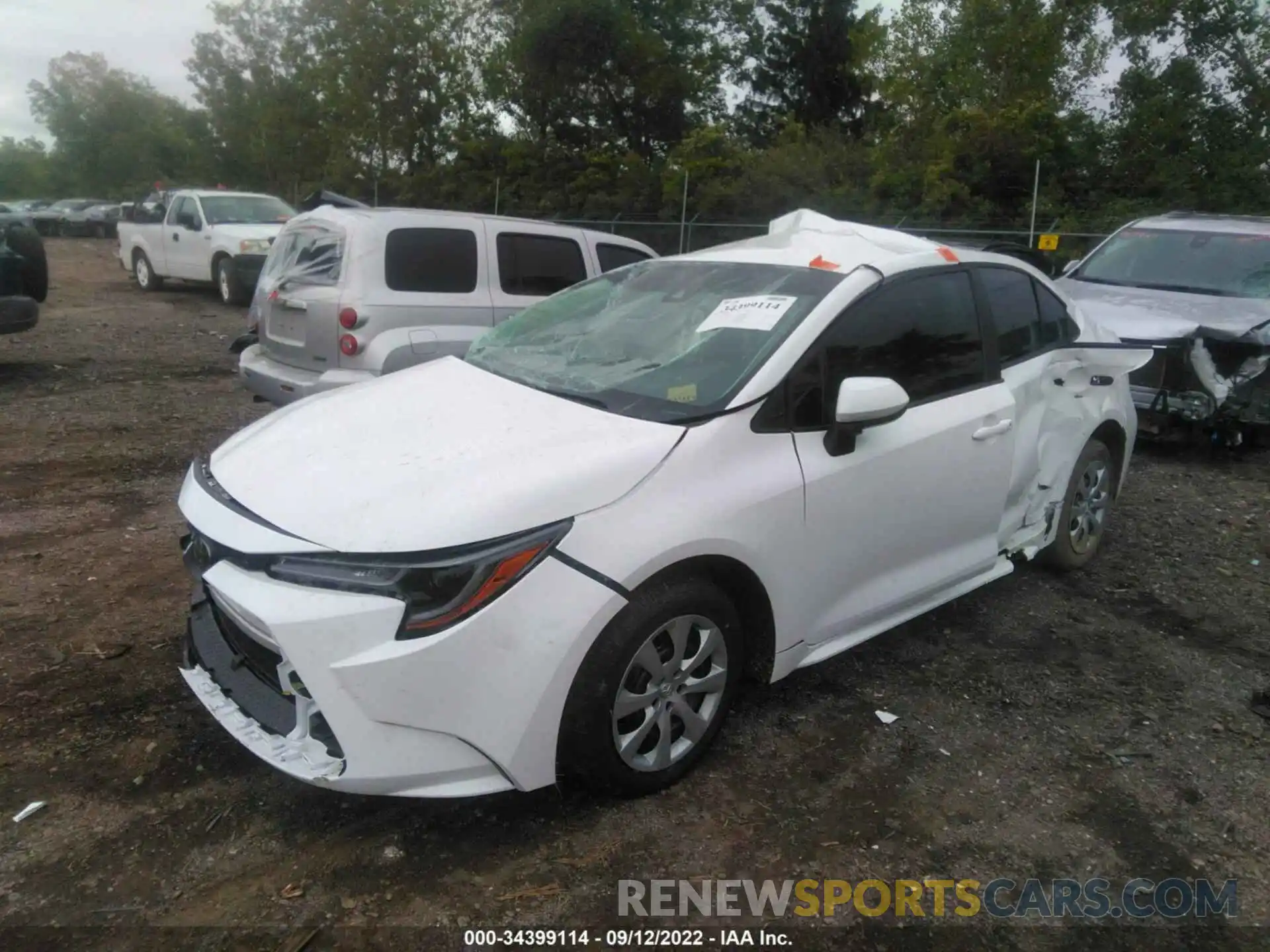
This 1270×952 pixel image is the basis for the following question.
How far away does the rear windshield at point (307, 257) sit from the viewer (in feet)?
21.1

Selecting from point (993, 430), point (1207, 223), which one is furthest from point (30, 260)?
point (1207, 223)

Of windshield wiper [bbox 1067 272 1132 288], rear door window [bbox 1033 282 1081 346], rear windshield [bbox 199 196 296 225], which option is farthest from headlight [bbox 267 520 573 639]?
rear windshield [bbox 199 196 296 225]

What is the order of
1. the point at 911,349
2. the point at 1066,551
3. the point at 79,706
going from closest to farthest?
the point at 79,706, the point at 911,349, the point at 1066,551

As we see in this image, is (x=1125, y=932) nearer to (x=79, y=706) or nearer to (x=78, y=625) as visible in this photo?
(x=79, y=706)

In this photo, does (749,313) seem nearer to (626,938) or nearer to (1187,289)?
(626,938)

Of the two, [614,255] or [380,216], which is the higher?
[380,216]

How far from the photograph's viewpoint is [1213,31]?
60.5 feet

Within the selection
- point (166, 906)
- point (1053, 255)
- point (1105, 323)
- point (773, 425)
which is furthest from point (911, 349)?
point (1053, 255)

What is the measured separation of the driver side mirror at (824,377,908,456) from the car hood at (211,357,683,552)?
22.5 inches

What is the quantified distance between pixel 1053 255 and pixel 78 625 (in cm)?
1256

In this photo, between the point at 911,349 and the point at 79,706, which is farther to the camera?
the point at 911,349

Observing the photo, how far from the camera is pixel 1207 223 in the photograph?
8.64m

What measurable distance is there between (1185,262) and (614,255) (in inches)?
187

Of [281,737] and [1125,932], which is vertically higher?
[281,737]
